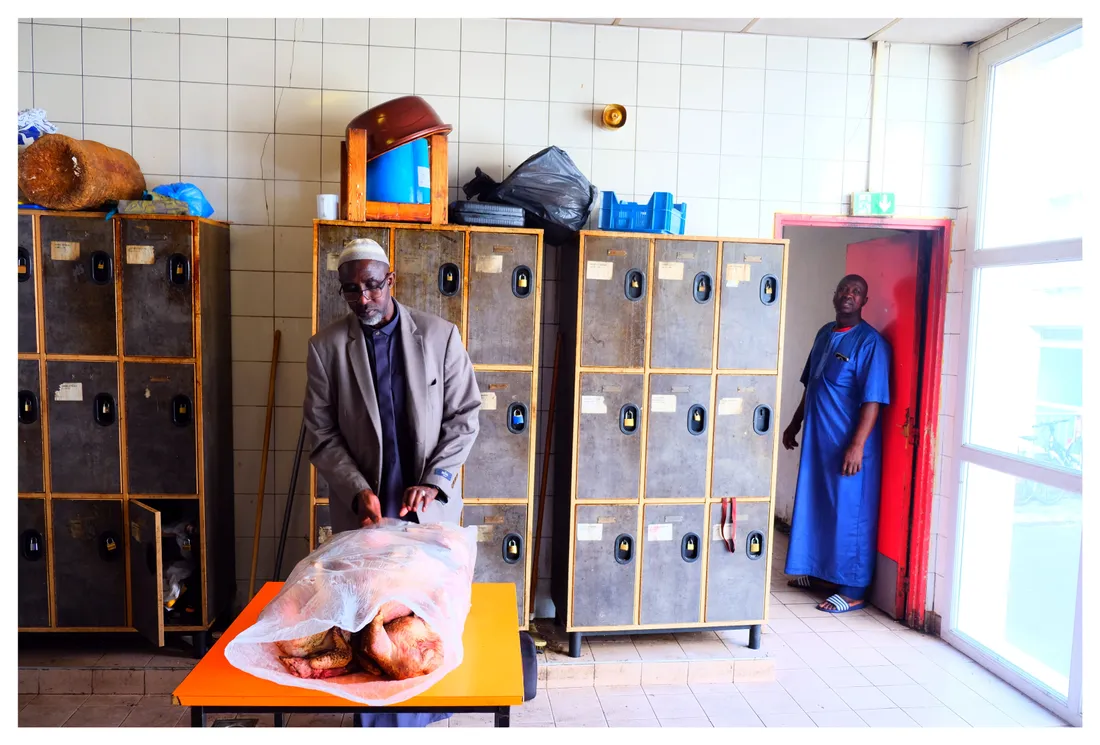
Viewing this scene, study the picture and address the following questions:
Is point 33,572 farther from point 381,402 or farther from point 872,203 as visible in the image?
point 872,203

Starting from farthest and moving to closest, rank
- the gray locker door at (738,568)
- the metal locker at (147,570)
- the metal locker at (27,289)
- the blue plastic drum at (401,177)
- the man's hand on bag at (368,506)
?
1. the gray locker door at (738,568)
2. the blue plastic drum at (401,177)
3. the metal locker at (27,289)
4. the metal locker at (147,570)
5. the man's hand on bag at (368,506)

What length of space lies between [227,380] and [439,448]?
1447 millimetres

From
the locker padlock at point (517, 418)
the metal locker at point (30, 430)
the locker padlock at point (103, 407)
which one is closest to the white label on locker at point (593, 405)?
the locker padlock at point (517, 418)

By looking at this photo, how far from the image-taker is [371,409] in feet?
7.89

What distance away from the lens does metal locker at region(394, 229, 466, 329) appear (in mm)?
3004

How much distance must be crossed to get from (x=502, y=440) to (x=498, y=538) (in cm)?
44

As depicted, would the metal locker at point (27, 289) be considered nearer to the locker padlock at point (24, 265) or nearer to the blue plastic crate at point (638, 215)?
the locker padlock at point (24, 265)

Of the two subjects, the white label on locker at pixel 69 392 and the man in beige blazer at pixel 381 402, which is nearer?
the man in beige blazer at pixel 381 402

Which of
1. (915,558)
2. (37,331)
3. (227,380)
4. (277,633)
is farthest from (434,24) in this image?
(915,558)

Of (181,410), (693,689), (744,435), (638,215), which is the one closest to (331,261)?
(181,410)

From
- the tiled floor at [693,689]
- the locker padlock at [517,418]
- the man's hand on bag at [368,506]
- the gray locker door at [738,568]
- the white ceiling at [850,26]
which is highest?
the white ceiling at [850,26]

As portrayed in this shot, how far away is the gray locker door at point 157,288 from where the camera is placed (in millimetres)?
2969

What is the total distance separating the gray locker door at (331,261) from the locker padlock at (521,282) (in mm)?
544

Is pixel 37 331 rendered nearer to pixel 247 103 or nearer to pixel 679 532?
pixel 247 103
